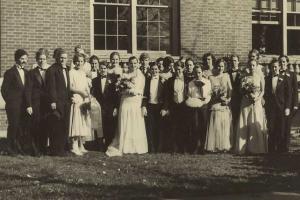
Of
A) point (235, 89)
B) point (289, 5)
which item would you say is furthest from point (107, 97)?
point (289, 5)

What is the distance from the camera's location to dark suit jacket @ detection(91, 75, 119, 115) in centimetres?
1180

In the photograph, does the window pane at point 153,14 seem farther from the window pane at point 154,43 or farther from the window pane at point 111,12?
the window pane at point 111,12

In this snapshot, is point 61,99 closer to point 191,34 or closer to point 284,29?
point 191,34

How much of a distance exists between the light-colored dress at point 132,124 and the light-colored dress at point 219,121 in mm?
1289

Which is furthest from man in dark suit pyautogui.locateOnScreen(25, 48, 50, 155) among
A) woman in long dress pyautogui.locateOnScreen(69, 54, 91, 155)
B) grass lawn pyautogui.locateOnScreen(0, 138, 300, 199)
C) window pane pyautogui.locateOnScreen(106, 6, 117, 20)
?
window pane pyautogui.locateOnScreen(106, 6, 117, 20)

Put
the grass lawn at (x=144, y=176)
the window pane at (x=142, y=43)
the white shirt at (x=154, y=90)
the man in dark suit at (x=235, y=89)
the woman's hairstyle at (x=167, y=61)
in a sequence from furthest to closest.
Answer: the window pane at (x=142, y=43)
the woman's hairstyle at (x=167, y=61)
the man in dark suit at (x=235, y=89)
the white shirt at (x=154, y=90)
the grass lawn at (x=144, y=176)

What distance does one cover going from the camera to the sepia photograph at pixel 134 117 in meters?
8.99

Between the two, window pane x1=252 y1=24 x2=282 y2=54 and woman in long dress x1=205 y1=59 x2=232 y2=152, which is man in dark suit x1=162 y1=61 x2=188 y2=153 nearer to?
woman in long dress x1=205 y1=59 x2=232 y2=152

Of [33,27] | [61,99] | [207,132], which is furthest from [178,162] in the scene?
[33,27]

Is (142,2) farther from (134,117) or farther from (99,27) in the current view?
(134,117)

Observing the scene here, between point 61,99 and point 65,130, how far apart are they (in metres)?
0.59

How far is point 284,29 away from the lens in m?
16.9

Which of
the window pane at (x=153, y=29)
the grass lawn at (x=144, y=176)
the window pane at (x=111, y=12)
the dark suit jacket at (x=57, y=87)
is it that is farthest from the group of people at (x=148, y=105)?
the window pane at (x=153, y=29)

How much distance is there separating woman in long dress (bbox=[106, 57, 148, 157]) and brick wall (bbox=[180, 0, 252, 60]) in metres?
4.38
